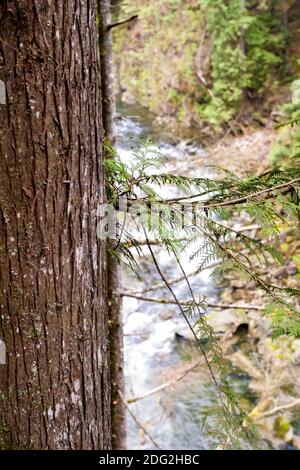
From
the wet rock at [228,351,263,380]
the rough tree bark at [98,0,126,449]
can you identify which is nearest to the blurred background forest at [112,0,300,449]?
the wet rock at [228,351,263,380]

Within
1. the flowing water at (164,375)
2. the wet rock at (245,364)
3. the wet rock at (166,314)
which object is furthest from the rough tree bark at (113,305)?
the wet rock at (166,314)

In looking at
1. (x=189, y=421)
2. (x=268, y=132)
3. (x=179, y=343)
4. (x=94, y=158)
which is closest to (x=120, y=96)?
(x=268, y=132)

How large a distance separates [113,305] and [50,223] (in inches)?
95.5

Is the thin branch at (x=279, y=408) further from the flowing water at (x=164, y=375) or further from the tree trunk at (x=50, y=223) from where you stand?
the tree trunk at (x=50, y=223)

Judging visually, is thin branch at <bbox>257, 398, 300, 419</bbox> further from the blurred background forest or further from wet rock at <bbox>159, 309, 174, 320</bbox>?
wet rock at <bbox>159, 309, 174, 320</bbox>

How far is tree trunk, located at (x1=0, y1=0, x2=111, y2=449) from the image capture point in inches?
55.5

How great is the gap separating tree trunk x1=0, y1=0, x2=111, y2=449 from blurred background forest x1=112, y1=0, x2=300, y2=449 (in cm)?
74

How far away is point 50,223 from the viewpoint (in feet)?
4.96

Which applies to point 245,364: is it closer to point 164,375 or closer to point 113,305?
point 164,375

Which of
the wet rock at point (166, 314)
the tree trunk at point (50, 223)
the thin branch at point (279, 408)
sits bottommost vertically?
the thin branch at point (279, 408)

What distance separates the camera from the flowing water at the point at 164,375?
20.1ft

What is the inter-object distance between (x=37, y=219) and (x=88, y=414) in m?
0.79

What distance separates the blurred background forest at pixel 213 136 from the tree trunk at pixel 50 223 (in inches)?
29.1

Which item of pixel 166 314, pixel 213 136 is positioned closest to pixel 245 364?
pixel 166 314
